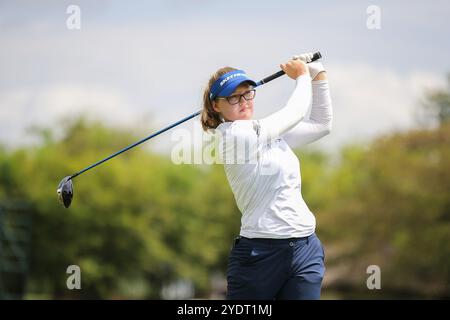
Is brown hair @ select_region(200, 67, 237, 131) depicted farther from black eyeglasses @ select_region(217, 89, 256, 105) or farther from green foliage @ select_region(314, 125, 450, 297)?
→ green foliage @ select_region(314, 125, 450, 297)

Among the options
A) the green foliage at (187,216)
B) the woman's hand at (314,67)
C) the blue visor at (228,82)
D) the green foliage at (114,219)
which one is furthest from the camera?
the green foliage at (114,219)

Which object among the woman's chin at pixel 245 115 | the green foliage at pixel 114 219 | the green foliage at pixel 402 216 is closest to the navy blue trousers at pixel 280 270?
the woman's chin at pixel 245 115

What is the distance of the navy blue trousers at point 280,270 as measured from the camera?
4.43m

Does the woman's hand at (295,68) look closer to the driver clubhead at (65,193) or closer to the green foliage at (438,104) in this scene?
the driver clubhead at (65,193)

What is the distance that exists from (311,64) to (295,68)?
0.79ft

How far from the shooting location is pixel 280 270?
14.6 ft

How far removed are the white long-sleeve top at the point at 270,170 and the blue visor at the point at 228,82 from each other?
205mm

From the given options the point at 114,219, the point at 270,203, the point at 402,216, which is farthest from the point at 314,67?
the point at 114,219

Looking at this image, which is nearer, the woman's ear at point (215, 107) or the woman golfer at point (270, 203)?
the woman golfer at point (270, 203)

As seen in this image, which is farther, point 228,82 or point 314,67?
point 314,67

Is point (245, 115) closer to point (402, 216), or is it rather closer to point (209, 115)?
point (209, 115)
